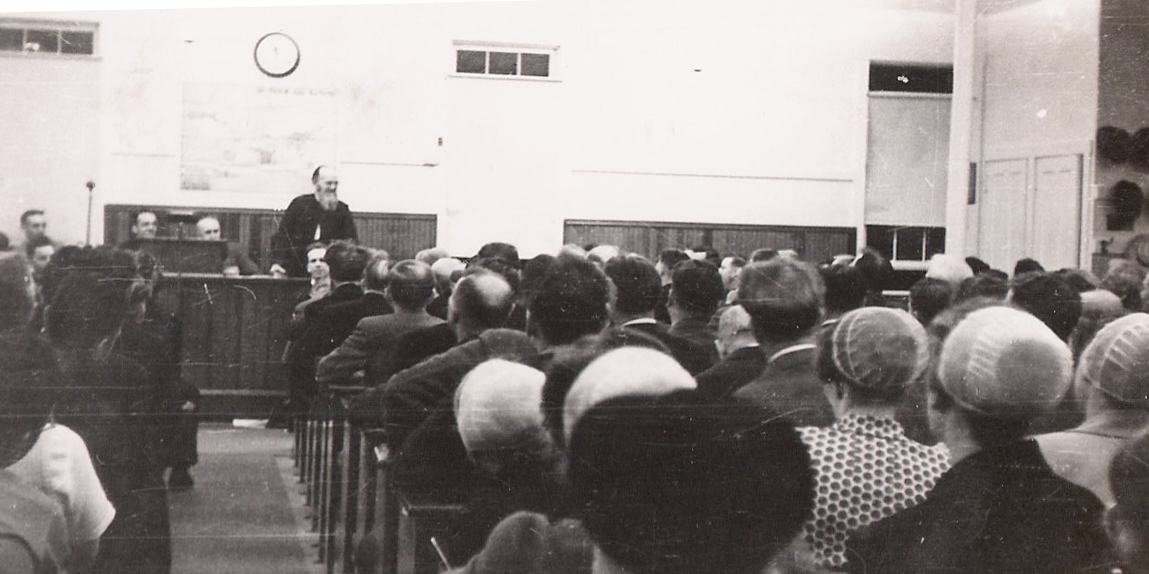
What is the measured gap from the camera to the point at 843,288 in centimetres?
221

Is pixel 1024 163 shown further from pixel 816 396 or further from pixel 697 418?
pixel 697 418

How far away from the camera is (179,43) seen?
1.82 metres

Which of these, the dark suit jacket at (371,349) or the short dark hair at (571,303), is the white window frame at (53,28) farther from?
the short dark hair at (571,303)

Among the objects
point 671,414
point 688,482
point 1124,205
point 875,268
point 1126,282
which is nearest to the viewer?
point 671,414

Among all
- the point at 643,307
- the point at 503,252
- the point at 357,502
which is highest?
the point at 503,252

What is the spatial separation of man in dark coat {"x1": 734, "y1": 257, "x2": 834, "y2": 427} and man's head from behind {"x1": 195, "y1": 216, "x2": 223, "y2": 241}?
0.99 metres

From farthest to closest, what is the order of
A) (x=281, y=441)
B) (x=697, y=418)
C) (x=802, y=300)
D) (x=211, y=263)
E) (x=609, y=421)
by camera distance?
1. (x=211, y=263)
2. (x=281, y=441)
3. (x=802, y=300)
4. (x=697, y=418)
5. (x=609, y=421)

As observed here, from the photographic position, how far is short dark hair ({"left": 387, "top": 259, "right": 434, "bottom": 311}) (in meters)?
2.47

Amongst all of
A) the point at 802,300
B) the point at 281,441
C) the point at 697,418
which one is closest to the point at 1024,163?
the point at 802,300

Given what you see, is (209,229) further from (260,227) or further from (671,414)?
(671,414)

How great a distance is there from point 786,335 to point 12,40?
1320mm

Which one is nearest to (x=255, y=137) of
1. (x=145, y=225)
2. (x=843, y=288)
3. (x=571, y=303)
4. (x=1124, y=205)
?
(x=145, y=225)

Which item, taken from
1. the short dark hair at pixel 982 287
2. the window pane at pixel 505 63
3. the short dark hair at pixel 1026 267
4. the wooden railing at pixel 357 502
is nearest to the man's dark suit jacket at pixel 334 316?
the wooden railing at pixel 357 502

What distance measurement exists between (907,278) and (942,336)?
0.25 metres
